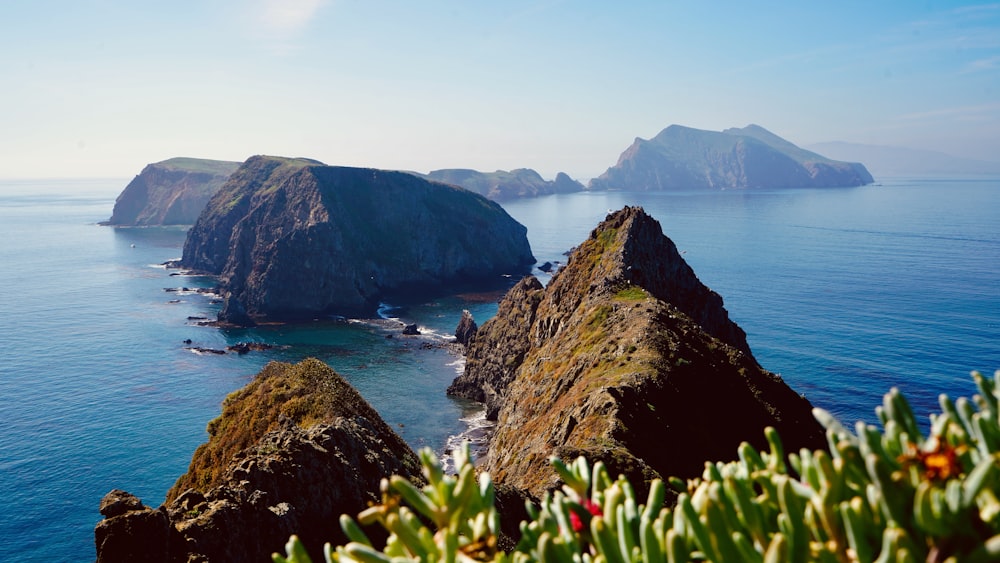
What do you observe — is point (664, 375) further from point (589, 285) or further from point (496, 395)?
point (496, 395)


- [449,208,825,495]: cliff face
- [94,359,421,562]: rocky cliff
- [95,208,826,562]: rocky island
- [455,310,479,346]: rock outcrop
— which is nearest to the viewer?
[94,359,421,562]: rocky cliff

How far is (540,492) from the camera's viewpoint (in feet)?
113

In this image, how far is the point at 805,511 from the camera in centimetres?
783

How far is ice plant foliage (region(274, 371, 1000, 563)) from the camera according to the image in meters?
6.24

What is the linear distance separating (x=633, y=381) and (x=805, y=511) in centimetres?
4058

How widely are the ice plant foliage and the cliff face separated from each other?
2546cm

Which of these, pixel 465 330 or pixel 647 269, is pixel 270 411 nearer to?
pixel 647 269

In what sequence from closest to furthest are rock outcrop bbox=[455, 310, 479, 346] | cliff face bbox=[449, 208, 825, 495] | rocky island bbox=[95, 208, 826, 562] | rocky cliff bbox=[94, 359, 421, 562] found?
rocky cliff bbox=[94, 359, 421, 562] → rocky island bbox=[95, 208, 826, 562] → cliff face bbox=[449, 208, 825, 495] → rock outcrop bbox=[455, 310, 479, 346]

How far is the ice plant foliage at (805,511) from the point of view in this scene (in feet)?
20.5

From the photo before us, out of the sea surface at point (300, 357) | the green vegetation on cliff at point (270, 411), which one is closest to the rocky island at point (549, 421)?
the green vegetation on cliff at point (270, 411)

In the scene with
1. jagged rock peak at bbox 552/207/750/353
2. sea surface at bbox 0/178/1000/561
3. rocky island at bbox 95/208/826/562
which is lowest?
sea surface at bbox 0/178/1000/561

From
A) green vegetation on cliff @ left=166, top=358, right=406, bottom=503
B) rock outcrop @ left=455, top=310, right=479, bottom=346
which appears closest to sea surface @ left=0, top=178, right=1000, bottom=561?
rock outcrop @ left=455, top=310, right=479, bottom=346

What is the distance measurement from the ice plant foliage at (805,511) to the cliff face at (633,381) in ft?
83.5

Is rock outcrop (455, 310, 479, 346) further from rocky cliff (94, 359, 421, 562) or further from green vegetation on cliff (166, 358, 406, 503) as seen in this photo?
rocky cliff (94, 359, 421, 562)
